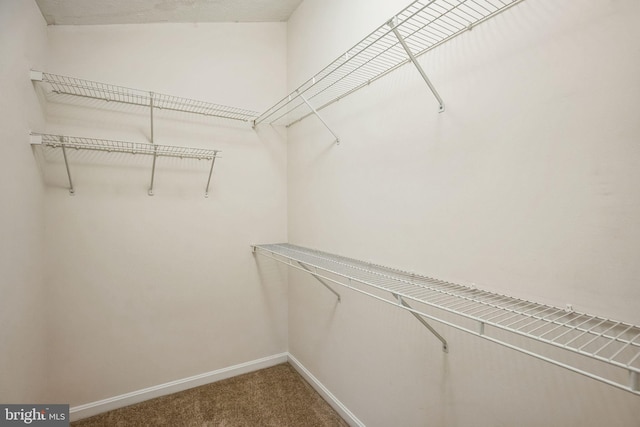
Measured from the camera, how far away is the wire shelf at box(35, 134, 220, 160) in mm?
1583

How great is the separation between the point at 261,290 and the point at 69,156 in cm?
157

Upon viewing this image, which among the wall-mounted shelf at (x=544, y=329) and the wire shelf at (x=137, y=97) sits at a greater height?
the wire shelf at (x=137, y=97)

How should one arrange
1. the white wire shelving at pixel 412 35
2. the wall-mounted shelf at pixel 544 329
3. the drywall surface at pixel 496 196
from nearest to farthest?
1. the wall-mounted shelf at pixel 544 329
2. the drywall surface at pixel 496 196
3. the white wire shelving at pixel 412 35

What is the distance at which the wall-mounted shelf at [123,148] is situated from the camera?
1.56 meters

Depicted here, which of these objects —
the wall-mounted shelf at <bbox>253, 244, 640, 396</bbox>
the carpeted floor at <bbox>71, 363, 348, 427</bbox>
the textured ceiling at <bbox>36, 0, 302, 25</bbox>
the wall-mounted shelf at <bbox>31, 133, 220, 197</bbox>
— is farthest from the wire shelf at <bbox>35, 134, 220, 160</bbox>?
the carpeted floor at <bbox>71, 363, 348, 427</bbox>

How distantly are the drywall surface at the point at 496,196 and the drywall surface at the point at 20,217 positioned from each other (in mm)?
1564

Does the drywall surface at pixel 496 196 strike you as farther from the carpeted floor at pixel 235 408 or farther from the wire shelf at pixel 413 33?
the carpeted floor at pixel 235 408

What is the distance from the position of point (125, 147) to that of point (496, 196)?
2116mm

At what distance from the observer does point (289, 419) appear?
175 centimetres

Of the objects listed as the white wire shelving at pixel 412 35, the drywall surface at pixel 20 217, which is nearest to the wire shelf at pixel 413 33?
the white wire shelving at pixel 412 35

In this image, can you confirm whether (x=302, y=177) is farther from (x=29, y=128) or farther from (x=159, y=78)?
(x=29, y=128)

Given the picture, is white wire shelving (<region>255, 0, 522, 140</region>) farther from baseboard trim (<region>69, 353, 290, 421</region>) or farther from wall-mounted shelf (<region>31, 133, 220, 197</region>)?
baseboard trim (<region>69, 353, 290, 421</region>)

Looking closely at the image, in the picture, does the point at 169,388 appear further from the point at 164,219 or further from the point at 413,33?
the point at 413,33

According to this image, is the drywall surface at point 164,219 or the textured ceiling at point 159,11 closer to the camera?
the textured ceiling at point 159,11
